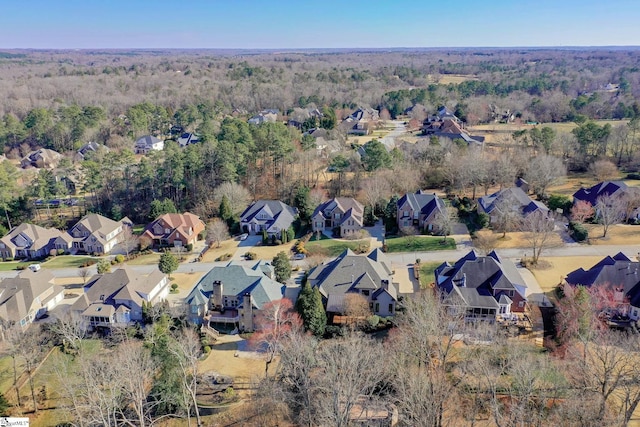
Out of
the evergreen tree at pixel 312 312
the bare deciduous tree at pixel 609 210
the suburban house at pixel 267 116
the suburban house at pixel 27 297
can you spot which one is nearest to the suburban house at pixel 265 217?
the evergreen tree at pixel 312 312

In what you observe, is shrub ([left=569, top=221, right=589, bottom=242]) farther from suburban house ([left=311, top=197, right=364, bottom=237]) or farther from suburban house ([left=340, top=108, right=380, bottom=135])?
suburban house ([left=340, top=108, right=380, bottom=135])

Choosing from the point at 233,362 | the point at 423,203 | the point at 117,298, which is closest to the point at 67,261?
the point at 117,298

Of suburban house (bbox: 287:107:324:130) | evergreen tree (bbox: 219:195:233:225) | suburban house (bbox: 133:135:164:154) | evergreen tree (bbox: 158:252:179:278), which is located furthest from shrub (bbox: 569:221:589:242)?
suburban house (bbox: 133:135:164:154)

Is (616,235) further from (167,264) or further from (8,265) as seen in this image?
(8,265)

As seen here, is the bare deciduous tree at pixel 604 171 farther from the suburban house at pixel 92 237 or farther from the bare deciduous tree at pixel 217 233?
the suburban house at pixel 92 237

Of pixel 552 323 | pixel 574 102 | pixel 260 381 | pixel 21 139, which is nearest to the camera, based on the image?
pixel 260 381

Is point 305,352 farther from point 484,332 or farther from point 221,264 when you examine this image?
point 221,264

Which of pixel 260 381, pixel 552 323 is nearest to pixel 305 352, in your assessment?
pixel 260 381
